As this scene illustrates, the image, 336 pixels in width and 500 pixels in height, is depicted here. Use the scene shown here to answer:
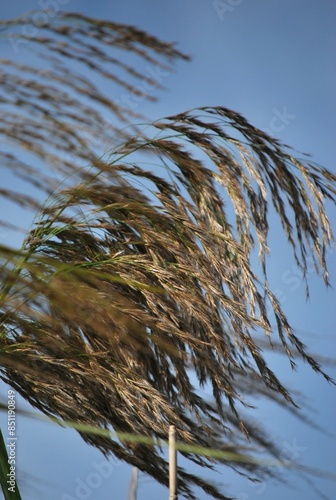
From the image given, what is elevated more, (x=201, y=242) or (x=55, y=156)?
(x=201, y=242)

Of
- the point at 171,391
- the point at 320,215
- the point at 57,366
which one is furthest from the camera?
the point at 320,215

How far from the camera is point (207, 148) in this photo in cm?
159

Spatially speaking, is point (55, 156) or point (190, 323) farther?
Result: point (190, 323)

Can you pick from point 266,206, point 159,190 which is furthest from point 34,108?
point 266,206

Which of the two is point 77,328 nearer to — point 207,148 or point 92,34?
point 207,148

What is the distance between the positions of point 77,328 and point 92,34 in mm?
893

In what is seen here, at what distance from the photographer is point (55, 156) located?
2.27ft

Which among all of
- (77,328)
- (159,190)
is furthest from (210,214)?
(77,328)

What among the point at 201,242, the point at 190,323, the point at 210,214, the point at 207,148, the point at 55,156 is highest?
the point at 207,148

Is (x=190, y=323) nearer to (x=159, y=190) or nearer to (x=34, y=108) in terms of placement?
(x=159, y=190)

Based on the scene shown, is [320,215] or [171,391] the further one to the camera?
[320,215]

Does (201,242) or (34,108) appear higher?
(201,242)

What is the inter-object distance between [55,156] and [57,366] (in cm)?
79

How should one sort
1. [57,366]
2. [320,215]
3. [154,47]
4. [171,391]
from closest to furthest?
[154,47] → [57,366] → [171,391] → [320,215]
